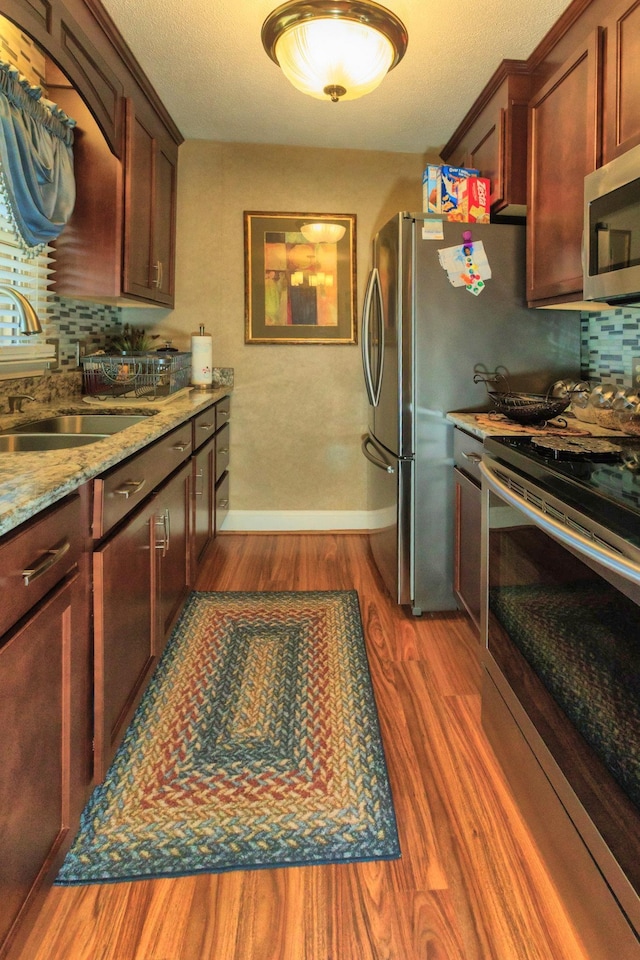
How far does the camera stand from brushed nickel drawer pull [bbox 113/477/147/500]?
140cm

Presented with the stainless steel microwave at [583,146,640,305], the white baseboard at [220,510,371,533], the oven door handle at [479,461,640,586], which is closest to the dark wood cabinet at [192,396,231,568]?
Result: the white baseboard at [220,510,371,533]

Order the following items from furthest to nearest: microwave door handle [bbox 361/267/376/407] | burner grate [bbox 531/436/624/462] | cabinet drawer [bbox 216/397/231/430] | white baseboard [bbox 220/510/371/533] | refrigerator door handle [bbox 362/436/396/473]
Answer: white baseboard [bbox 220/510/371/533] < cabinet drawer [bbox 216/397/231/430] < microwave door handle [bbox 361/267/376/407] < refrigerator door handle [bbox 362/436/396/473] < burner grate [bbox 531/436/624/462]

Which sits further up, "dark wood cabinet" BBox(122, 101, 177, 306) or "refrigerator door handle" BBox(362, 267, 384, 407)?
"dark wood cabinet" BBox(122, 101, 177, 306)

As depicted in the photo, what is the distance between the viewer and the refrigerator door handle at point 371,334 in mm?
2631

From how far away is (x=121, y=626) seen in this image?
1443 mm

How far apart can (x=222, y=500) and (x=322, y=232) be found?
1750 mm

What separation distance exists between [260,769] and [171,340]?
271cm

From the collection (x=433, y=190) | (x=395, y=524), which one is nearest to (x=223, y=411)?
(x=395, y=524)

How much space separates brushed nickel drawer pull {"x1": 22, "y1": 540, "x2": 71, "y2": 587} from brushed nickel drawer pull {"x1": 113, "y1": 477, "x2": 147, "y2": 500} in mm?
295

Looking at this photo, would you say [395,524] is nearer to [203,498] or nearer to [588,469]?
[203,498]

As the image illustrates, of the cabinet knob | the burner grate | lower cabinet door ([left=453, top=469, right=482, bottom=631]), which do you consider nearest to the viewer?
the burner grate

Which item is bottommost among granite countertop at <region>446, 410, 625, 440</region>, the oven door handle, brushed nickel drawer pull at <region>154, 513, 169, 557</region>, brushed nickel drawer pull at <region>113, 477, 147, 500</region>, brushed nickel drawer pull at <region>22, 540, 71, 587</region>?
brushed nickel drawer pull at <region>154, 513, 169, 557</region>

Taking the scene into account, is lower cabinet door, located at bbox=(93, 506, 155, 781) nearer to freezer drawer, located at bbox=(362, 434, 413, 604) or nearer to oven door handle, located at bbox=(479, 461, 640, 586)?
oven door handle, located at bbox=(479, 461, 640, 586)

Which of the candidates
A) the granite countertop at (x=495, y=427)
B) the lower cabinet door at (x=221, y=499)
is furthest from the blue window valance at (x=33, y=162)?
the granite countertop at (x=495, y=427)
